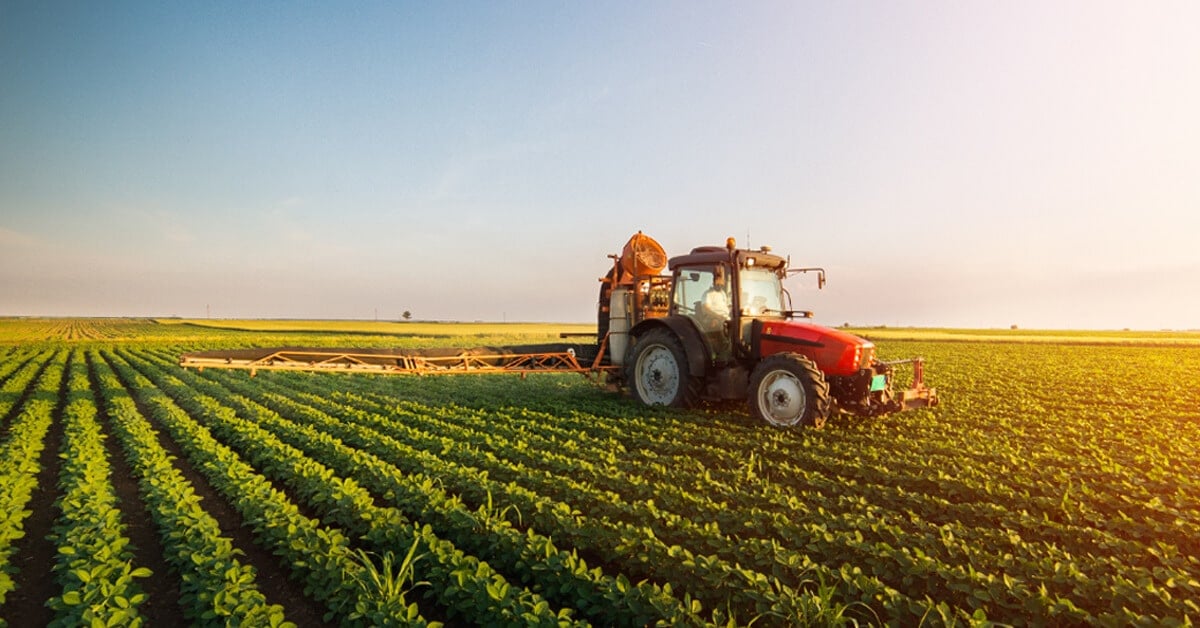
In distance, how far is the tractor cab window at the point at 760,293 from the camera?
9188mm

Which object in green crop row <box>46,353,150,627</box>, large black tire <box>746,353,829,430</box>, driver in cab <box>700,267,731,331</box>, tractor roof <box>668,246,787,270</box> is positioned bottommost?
green crop row <box>46,353,150,627</box>

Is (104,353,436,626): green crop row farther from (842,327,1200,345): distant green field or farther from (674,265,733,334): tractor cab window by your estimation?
(842,327,1200,345): distant green field

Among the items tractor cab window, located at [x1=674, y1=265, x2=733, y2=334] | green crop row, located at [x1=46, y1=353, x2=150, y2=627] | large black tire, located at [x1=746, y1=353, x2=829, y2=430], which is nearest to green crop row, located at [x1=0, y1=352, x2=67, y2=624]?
green crop row, located at [x1=46, y1=353, x2=150, y2=627]

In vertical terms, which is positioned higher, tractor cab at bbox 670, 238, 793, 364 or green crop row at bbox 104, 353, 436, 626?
tractor cab at bbox 670, 238, 793, 364

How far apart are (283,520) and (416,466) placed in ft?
6.26

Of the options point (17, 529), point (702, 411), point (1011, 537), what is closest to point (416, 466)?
point (17, 529)

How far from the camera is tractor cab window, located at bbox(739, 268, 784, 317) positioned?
9.19 meters

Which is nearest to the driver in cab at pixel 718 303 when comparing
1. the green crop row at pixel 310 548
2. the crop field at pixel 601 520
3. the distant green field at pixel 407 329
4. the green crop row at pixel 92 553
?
the crop field at pixel 601 520

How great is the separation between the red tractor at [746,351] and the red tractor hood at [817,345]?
0.01 metres

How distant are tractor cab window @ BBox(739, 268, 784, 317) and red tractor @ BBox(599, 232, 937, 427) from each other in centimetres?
2

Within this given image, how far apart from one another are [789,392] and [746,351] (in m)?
0.98

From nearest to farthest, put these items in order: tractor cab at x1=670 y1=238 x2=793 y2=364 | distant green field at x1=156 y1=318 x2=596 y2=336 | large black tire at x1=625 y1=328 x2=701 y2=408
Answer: tractor cab at x1=670 y1=238 x2=793 y2=364 < large black tire at x1=625 y1=328 x2=701 y2=408 < distant green field at x1=156 y1=318 x2=596 y2=336

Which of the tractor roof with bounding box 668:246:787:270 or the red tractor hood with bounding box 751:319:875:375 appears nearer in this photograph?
the red tractor hood with bounding box 751:319:875:375

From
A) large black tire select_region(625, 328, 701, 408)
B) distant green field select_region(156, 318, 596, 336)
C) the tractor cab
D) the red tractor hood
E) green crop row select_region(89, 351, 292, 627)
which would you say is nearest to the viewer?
green crop row select_region(89, 351, 292, 627)
